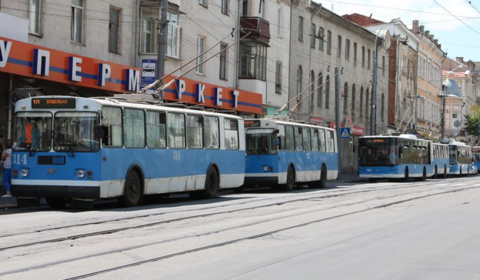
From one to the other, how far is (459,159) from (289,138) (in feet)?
122

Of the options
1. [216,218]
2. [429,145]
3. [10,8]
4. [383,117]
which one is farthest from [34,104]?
[383,117]

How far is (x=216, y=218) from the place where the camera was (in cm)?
1661

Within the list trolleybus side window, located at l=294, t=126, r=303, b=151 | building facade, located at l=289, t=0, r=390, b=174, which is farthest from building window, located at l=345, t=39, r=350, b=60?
trolleybus side window, located at l=294, t=126, r=303, b=151

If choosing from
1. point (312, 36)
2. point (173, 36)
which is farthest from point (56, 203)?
point (312, 36)

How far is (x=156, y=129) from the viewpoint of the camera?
816 inches

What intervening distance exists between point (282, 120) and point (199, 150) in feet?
28.5

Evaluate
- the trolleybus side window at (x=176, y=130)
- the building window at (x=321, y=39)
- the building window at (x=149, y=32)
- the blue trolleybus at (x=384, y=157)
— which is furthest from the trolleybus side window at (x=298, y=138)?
the building window at (x=321, y=39)

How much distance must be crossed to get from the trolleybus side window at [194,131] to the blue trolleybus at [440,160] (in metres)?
33.7

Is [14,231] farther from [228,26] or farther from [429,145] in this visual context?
[429,145]

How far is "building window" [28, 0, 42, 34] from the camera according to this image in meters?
26.0

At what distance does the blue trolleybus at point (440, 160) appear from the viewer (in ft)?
181

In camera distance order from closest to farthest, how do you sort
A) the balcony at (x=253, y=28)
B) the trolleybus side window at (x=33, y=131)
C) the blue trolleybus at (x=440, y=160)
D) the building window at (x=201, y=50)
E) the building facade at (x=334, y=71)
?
the trolleybus side window at (x=33, y=131), the building window at (x=201, y=50), the balcony at (x=253, y=28), the building facade at (x=334, y=71), the blue trolleybus at (x=440, y=160)

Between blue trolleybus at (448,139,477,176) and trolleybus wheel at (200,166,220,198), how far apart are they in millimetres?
40264

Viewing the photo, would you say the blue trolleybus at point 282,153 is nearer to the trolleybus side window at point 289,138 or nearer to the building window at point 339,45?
the trolleybus side window at point 289,138
